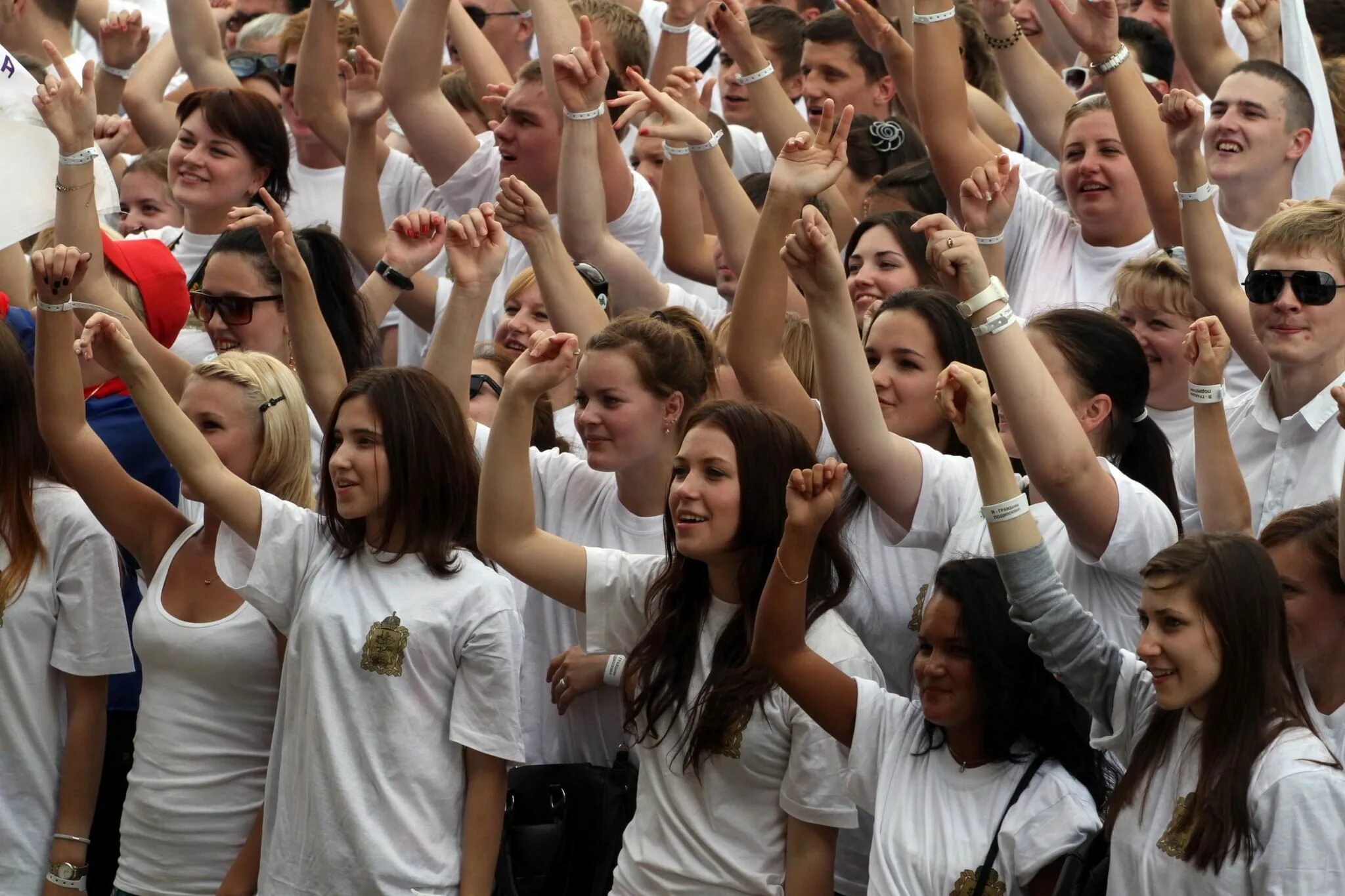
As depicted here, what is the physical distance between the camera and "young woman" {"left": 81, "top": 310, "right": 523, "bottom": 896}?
367cm

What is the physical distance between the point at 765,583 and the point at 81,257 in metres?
1.67

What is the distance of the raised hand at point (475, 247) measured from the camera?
167 inches

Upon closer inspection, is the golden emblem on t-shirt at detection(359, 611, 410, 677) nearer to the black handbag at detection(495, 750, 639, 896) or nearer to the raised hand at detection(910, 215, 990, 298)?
the black handbag at detection(495, 750, 639, 896)

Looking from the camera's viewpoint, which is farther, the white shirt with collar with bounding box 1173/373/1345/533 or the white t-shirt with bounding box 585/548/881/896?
the white shirt with collar with bounding box 1173/373/1345/533

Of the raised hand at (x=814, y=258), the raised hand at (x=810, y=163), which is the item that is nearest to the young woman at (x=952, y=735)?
the raised hand at (x=814, y=258)

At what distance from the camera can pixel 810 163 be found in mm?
3885

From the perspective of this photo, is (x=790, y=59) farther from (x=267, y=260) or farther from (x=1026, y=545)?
(x=1026, y=545)

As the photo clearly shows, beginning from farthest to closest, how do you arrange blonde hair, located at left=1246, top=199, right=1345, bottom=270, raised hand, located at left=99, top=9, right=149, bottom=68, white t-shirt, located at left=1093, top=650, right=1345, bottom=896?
raised hand, located at left=99, top=9, right=149, bottom=68, blonde hair, located at left=1246, top=199, right=1345, bottom=270, white t-shirt, located at left=1093, top=650, right=1345, bottom=896

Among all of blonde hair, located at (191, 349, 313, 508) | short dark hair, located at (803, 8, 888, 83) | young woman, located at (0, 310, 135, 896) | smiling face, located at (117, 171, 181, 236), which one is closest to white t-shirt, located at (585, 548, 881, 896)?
blonde hair, located at (191, 349, 313, 508)

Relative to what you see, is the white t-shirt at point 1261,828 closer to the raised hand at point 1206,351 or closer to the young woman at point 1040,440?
the young woman at point 1040,440

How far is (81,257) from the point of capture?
3990 mm

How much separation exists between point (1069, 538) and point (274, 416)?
5.63 feet

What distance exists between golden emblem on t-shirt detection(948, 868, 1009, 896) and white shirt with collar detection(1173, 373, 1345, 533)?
104 cm

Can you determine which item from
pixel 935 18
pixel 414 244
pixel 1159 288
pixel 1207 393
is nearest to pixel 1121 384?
pixel 1207 393
